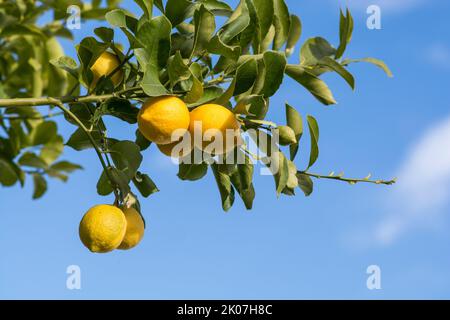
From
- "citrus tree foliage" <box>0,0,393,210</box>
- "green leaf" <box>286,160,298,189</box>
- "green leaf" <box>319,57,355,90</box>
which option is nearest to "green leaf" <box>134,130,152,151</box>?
"citrus tree foliage" <box>0,0,393,210</box>

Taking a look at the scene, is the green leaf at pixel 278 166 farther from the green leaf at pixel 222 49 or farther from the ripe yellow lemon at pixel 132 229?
the ripe yellow lemon at pixel 132 229

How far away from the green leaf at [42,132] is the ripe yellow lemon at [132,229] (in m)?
1.46

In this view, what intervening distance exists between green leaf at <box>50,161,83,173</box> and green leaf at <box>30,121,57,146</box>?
166mm

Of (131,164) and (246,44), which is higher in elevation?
(246,44)

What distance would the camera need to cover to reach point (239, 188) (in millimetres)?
1490

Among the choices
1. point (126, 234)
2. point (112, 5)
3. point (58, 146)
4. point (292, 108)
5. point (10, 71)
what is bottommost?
point (126, 234)

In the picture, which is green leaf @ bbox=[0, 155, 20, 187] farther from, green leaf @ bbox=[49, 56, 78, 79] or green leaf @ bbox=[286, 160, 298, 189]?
green leaf @ bbox=[286, 160, 298, 189]

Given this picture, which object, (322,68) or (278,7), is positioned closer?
(278,7)

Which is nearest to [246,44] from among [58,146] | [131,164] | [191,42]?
[191,42]

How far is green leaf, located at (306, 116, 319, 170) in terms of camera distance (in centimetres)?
141

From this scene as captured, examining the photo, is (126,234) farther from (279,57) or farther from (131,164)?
(279,57)

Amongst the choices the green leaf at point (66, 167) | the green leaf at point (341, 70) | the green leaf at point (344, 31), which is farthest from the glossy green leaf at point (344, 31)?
the green leaf at point (66, 167)

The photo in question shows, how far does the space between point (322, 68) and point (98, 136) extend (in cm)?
56

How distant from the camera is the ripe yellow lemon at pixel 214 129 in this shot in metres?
1.25
